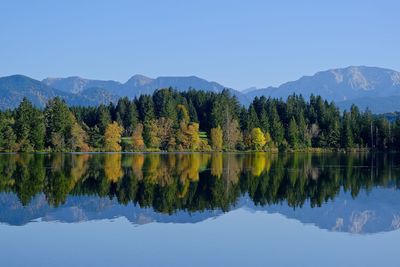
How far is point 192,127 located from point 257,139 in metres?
16.9

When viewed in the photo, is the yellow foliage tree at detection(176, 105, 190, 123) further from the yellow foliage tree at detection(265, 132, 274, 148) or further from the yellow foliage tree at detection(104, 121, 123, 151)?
the yellow foliage tree at detection(104, 121, 123, 151)

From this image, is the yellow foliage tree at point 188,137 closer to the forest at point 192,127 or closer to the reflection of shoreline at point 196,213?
the forest at point 192,127

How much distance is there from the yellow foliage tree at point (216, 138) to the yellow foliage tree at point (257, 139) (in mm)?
8590

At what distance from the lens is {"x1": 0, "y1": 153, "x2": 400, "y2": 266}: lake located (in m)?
20.8

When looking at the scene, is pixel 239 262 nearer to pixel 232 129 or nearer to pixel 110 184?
pixel 110 184

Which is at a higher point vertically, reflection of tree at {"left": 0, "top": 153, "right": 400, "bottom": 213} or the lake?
reflection of tree at {"left": 0, "top": 153, "right": 400, "bottom": 213}

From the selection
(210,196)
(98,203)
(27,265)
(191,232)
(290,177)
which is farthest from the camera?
(290,177)

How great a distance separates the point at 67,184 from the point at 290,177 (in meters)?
21.0

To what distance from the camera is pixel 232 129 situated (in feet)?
467

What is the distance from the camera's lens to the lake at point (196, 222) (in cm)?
2075

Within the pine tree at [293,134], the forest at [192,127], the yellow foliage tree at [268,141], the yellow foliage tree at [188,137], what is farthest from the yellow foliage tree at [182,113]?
the pine tree at [293,134]

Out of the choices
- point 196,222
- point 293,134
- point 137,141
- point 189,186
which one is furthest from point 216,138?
point 196,222

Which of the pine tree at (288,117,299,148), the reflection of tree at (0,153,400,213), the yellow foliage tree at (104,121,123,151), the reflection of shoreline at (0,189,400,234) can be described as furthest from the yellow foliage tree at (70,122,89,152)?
the reflection of shoreline at (0,189,400,234)

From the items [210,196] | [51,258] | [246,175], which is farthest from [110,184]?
[51,258]
